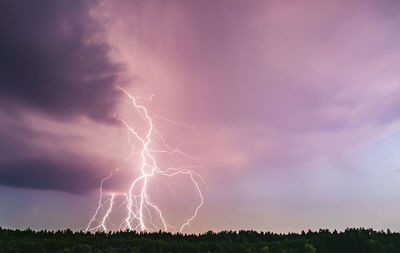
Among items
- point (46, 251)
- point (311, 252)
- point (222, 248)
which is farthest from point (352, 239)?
point (46, 251)

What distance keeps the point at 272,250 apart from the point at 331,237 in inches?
507

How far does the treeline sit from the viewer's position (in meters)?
62.6

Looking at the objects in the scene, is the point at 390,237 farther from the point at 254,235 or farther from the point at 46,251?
the point at 46,251

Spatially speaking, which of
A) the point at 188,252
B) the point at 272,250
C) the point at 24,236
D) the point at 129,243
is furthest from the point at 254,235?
the point at 24,236

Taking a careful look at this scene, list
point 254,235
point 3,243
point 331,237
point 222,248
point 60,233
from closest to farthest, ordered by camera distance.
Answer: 1. point 3,243
2. point 222,248
3. point 331,237
4. point 60,233
5. point 254,235

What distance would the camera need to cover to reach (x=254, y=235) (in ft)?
309

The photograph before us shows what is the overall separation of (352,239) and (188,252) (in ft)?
102

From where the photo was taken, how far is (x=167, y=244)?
231ft

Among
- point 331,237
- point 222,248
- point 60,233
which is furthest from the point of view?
point 60,233

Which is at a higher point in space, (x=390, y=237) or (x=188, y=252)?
(x=390, y=237)

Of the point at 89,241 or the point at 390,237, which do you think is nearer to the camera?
the point at 89,241

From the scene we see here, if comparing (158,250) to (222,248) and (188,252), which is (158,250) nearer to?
(188,252)

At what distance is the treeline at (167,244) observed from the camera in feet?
205

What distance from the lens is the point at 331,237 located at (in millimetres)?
75125
